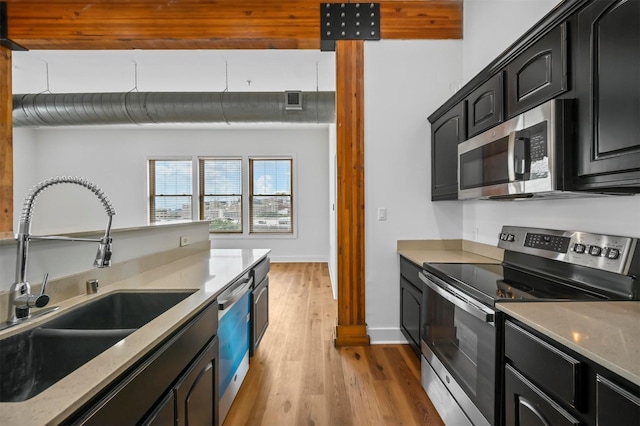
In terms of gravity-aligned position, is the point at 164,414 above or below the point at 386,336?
above

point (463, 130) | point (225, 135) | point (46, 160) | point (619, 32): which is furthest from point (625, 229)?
point (46, 160)

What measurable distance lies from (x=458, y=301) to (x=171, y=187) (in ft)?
21.7

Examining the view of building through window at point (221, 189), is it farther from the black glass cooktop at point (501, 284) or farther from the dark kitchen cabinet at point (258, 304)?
the black glass cooktop at point (501, 284)

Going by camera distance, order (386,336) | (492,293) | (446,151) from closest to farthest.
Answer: (492,293) < (446,151) < (386,336)

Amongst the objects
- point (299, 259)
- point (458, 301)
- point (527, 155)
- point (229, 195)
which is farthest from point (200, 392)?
point (229, 195)

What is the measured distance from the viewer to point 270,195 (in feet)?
22.5

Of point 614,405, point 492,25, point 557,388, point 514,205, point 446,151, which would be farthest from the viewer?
point 446,151

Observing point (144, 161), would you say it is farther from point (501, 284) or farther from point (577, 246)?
point (577, 246)

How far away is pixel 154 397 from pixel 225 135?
6374mm

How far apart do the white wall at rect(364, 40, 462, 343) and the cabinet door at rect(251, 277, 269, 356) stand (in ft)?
2.99

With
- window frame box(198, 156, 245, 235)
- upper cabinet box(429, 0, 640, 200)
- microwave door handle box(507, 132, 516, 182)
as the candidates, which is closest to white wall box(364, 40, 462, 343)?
upper cabinet box(429, 0, 640, 200)

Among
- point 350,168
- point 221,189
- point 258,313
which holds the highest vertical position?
point 221,189

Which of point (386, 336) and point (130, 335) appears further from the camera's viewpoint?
point (386, 336)

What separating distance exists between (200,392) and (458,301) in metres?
1.25
